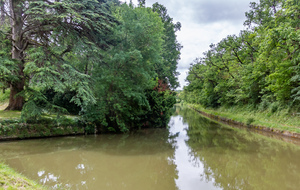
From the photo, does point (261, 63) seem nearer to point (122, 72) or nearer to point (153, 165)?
point (122, 72)

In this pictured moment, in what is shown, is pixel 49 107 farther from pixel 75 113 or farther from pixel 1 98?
pixel 1 98

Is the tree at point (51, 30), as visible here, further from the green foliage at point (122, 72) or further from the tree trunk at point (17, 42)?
the green foliage at point (122, 72)

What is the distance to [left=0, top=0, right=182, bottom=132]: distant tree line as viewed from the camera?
9203 mm

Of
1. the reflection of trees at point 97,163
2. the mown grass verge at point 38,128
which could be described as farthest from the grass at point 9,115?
the reflection of trees at point 97,163

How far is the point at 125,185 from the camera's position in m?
4.67

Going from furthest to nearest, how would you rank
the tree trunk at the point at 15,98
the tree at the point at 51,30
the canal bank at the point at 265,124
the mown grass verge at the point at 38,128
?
1. the canal bank at the point at 265,124
2. the tree trunk at the point at 15,98
3. the tree at the point at 51,30
4. the mown grass verge at the point at 38,128

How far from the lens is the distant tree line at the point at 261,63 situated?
11.0m

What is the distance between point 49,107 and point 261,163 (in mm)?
10416

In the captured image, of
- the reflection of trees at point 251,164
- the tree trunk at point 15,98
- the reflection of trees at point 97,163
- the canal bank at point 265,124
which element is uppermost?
the tree trunk at point 15,98

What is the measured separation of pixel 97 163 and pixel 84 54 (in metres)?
6.91

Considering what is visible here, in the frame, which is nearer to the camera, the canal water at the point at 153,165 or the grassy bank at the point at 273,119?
the canal water at the point at 153,165

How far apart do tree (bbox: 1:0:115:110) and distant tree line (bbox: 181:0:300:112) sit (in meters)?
10.6

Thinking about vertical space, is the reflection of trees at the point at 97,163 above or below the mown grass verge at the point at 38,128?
below

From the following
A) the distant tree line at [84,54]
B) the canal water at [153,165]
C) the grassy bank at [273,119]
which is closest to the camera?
the canal water at [153,165]
